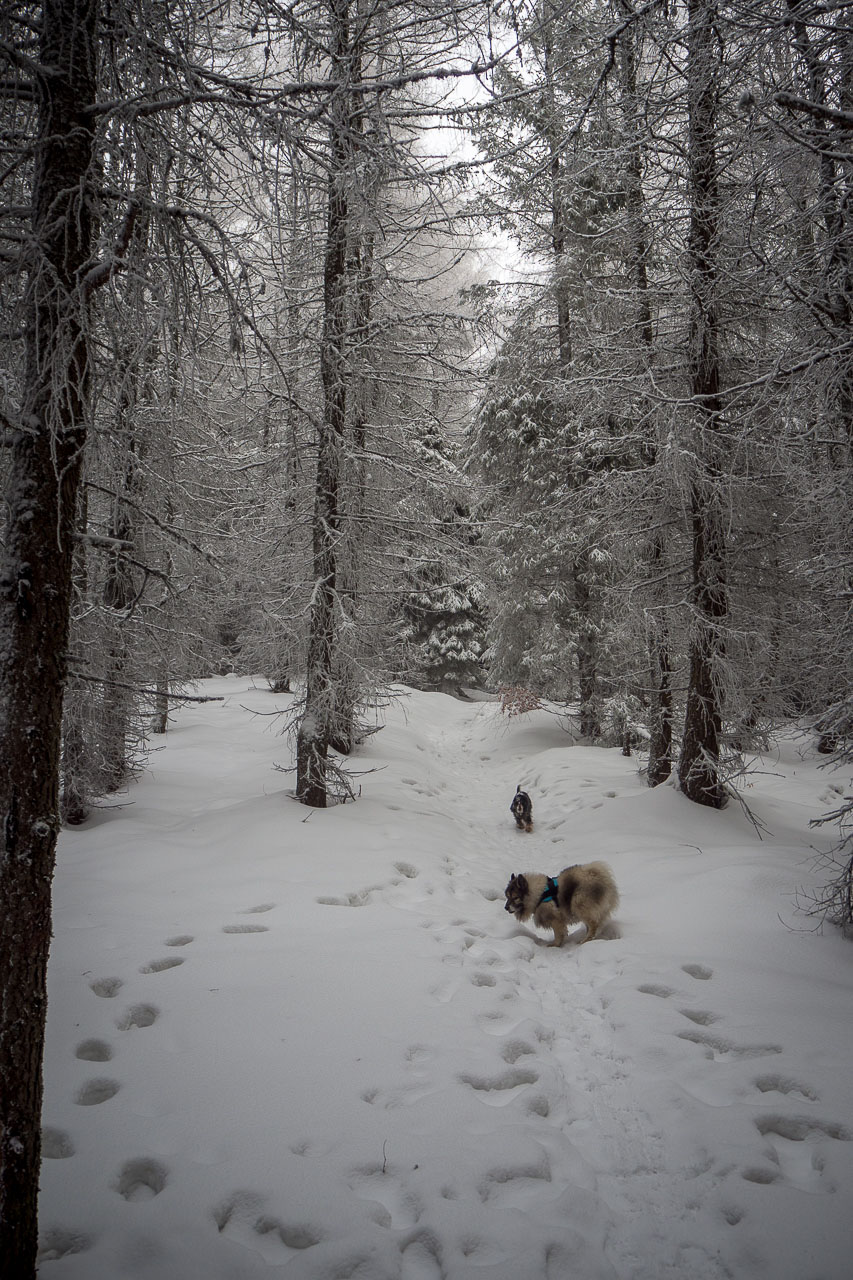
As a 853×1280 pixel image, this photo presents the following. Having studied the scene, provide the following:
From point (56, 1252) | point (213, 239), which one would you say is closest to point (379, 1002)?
point (56, 1252)

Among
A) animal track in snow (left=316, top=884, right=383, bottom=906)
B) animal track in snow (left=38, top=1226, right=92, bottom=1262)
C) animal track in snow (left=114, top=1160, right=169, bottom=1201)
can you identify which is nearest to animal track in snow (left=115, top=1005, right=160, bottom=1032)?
animal track in snow (left=114, top=1160, right=169, bottom=1201)

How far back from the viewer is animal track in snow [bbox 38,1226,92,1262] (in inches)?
89.9

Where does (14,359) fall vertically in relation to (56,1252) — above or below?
above

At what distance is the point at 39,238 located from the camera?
2.26 metres

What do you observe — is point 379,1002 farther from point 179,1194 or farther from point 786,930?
point 786,930

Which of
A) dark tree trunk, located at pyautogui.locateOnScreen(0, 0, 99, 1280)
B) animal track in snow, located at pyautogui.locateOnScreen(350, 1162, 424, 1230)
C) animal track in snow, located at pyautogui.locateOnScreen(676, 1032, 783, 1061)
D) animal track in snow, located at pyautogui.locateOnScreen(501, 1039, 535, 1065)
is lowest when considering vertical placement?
animal track in snow, located at pyautogui.locateOnScreen(501, 1039, 535, 1065)

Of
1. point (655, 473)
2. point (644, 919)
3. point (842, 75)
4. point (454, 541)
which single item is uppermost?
point (842, 75)

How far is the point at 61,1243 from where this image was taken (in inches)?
91.1

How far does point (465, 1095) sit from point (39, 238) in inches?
175

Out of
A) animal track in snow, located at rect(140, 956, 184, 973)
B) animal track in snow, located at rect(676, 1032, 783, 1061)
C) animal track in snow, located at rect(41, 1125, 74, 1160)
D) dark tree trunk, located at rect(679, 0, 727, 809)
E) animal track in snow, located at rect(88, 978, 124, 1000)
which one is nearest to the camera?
animal track in snow, located at rect(41, 1125, 74, 1160)

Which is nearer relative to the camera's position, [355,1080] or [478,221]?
[355,1080]

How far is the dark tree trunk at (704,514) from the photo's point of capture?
6.45 metres

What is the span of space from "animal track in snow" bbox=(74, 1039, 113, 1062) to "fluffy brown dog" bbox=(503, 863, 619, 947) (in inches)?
134

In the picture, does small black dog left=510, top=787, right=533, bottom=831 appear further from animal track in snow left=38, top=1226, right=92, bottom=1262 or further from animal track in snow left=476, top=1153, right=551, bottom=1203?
animal track in snow left=38, top=1226, right=92, bottom=1262
